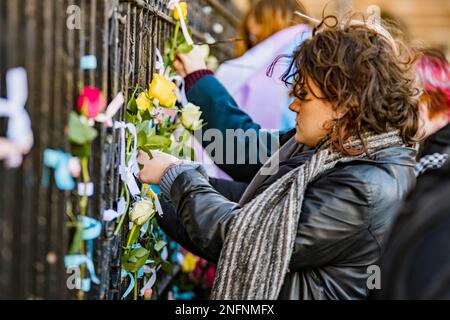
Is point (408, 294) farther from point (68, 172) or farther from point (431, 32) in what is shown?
point (431, 32)

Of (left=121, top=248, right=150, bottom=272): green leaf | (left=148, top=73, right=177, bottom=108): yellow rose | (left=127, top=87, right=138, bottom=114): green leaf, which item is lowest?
(left=121, top=248, right=150, bottom=272): green leaf

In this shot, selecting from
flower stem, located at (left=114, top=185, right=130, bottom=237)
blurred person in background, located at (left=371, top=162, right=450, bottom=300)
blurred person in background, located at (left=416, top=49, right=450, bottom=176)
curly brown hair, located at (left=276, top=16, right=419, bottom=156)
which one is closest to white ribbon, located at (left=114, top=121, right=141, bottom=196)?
flower stem, located at (left=114, top=185, right=130, bottom=237)

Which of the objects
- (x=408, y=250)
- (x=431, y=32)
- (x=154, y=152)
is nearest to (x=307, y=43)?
(x=154, y=152)

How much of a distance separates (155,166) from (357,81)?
654 mm

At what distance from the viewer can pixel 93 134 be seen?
2088 millimetres

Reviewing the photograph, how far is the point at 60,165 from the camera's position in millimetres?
2016

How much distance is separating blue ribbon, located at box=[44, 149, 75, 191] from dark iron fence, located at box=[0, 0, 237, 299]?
0.05 ft

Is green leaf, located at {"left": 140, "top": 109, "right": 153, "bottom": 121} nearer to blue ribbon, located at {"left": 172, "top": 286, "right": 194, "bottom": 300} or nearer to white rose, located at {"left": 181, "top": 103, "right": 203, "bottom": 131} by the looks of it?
white rose, located at {"left": 181, "top": 103, "right": 203, "bottom": 131}

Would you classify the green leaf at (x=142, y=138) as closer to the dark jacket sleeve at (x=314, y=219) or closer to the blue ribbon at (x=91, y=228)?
the dark jacket sleeve at (x=314, y=219)

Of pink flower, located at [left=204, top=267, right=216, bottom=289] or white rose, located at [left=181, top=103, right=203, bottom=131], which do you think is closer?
white rose, located at [left=181, top=103, right=203, bottom=131]

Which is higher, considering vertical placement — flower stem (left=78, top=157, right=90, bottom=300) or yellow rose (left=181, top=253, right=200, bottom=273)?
flower stem (left=78, top=157, right=90, bottom=300)

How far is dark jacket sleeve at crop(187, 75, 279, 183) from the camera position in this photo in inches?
134

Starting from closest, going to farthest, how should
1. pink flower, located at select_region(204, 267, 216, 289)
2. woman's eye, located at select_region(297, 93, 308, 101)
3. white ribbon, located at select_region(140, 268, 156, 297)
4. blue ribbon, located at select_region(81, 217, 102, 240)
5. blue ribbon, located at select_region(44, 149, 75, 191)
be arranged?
1. blue ribbon, located at select_region(44, 149, 75, 191)
2. blue ribbon, located at select_region(81, 217, 102, 240)
3. woman's eye, located at select_region(297, 93, 308, 101)
4. white ribbon, located at select_region(140, 268, 156, 297)
5. pink flower, located at select_region(204, 267, 216, 289)

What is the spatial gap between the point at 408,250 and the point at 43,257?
2.90ft
